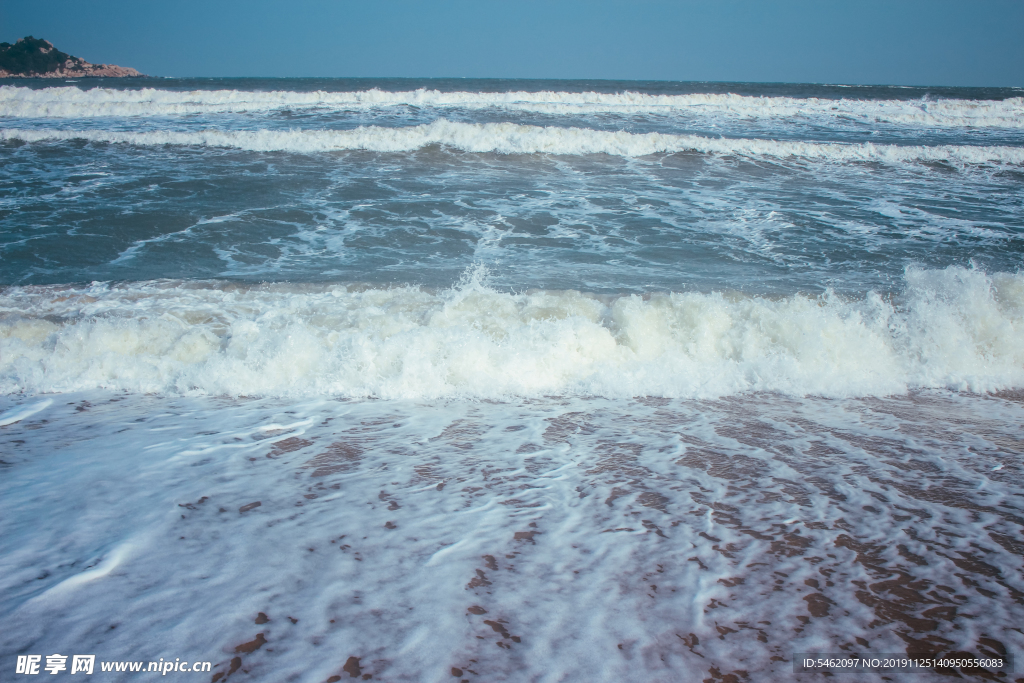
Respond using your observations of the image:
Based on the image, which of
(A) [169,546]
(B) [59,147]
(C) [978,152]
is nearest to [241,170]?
(B) [59,147]

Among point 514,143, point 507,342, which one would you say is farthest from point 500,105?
point 507,342

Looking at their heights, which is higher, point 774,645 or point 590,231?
point 590,231

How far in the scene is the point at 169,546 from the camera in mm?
2186

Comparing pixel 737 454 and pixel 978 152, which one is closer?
pixel 737 454

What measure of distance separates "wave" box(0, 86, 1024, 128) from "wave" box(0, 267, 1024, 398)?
20.9m

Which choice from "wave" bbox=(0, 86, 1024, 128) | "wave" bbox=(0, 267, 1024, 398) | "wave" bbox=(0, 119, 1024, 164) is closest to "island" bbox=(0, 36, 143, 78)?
"wave" bbox=(0, 86, 1024, 128)

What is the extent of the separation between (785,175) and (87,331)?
1400 cm

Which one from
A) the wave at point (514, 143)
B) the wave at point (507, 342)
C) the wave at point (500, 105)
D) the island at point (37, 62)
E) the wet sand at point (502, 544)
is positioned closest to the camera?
the wet sand at point (502, 544)

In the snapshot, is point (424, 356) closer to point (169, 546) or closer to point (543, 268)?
point (169, 546)

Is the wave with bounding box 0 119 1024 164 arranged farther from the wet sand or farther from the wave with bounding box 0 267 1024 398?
the wet sand

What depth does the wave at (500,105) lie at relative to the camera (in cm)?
2158

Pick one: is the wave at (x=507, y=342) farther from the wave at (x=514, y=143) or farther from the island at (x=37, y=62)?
the island at (x=37, y=62)

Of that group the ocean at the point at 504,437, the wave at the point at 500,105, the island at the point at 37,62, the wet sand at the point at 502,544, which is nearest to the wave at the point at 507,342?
the ocean at the point at 504,437

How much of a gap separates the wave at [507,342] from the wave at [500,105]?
68.5 ft
